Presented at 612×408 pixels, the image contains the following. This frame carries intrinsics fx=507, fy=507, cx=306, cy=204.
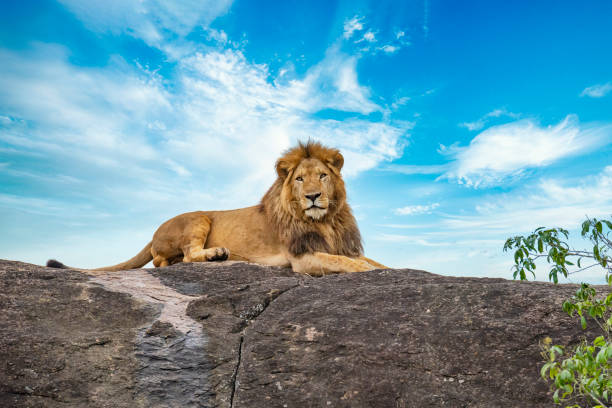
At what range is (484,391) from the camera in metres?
3.08

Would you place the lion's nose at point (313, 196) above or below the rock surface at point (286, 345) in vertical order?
above

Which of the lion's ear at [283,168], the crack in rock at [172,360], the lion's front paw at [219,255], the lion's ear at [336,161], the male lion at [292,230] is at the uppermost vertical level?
the lion's ear at [336,161]

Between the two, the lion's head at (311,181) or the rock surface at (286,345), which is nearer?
the rock surface at (286,345)

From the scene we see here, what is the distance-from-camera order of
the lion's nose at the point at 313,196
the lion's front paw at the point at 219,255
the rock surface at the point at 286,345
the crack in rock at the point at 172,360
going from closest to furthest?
1. the rock surface at the point at 286,345
2. the crack in rock at the point at 172,360
3. the lion's nose at the point at 313,196
4. the lion's front paw at the point at 219,255

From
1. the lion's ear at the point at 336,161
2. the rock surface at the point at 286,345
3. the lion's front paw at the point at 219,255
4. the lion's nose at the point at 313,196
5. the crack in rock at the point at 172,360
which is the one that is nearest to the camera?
the rock surface at the point at 286,345

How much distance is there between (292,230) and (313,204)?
0.52 meters

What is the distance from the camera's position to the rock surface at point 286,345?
10.5 ft

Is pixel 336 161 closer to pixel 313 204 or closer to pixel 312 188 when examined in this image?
pixel 312 188

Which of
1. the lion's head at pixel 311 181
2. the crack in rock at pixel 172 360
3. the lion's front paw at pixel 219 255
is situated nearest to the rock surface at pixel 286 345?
the crack in rock at pixel 172 360

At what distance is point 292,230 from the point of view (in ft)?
23.8

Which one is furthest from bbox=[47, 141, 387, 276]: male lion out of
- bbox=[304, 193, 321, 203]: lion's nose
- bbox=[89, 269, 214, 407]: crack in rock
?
bbox=[89, 269, 214, 407]: crack in rock

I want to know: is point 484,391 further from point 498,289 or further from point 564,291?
point 564,291

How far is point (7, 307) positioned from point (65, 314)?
0.48 meters

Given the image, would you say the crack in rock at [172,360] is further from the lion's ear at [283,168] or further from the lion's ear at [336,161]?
the lion's ear at [336,161]
